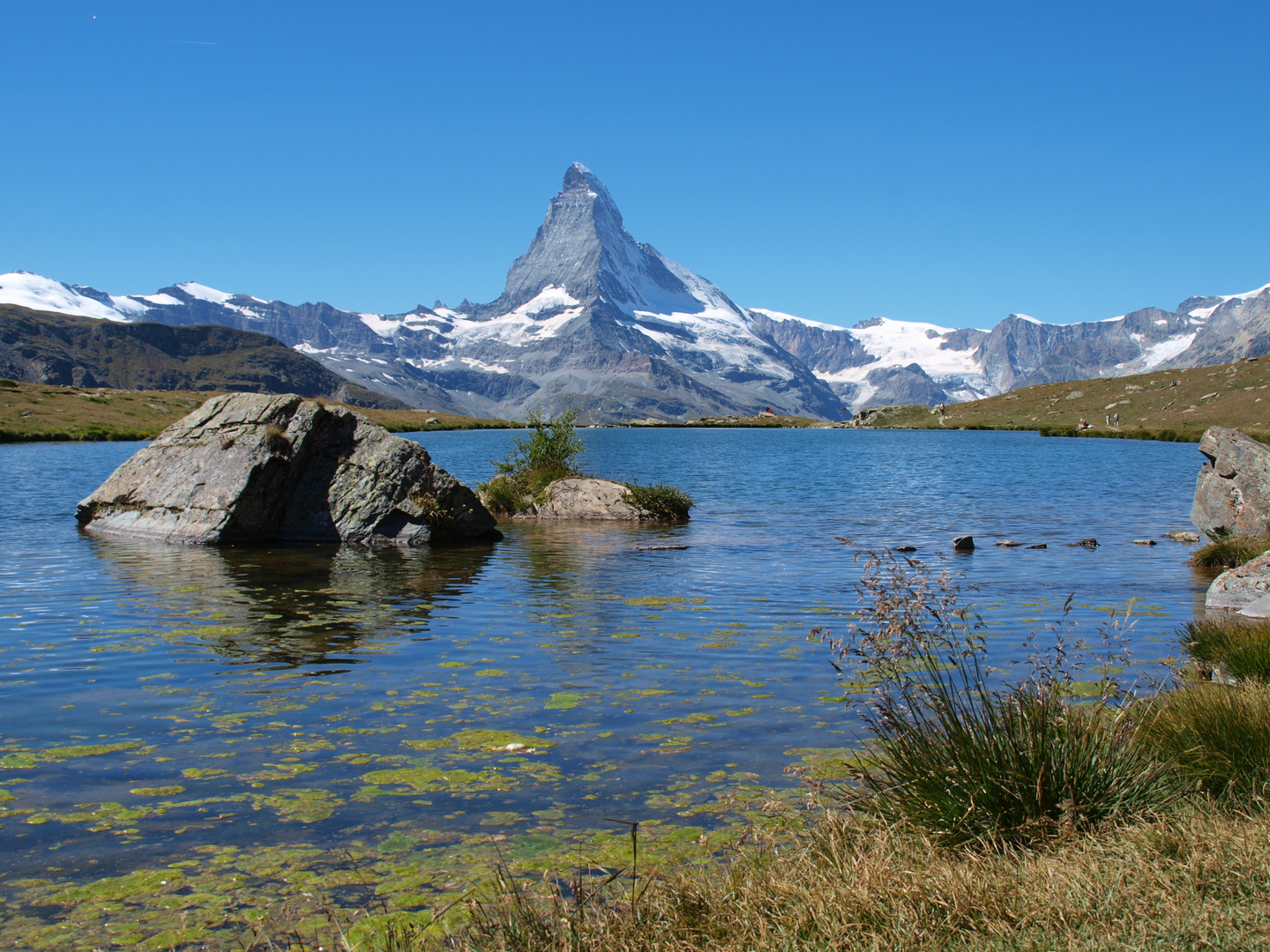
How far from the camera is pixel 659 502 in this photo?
39094 mm

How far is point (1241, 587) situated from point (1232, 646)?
7093 millimetres

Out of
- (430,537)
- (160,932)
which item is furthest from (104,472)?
(160,932)

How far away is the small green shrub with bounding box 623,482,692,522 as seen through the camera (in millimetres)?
38875

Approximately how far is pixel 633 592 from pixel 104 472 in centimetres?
5363

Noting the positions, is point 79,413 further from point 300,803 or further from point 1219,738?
point 1219,738

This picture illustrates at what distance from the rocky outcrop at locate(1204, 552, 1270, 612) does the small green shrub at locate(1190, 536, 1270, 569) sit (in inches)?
226

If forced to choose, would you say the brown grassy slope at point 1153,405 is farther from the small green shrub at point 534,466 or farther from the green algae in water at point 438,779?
the green algae in water at point 438,779

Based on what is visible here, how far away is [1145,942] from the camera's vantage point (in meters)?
4.80

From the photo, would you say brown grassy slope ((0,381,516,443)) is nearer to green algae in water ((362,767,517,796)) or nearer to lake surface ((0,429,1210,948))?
lake surface ((0,429,1210,948))

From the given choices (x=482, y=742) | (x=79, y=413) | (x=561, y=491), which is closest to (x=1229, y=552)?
(x=482, y=742)

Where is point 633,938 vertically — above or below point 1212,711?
below

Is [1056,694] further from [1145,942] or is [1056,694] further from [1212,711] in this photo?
[1145,942]

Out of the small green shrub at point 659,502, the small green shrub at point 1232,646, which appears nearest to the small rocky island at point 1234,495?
the small green shrub at point 1232,646

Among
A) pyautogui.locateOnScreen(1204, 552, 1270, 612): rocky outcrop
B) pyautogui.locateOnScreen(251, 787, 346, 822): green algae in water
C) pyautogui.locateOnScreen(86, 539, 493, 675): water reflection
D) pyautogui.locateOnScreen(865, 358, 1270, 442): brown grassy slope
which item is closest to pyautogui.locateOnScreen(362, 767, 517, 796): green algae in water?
pyautogui.locateOnScreen(251, 787, 346, 822): green algae in water
